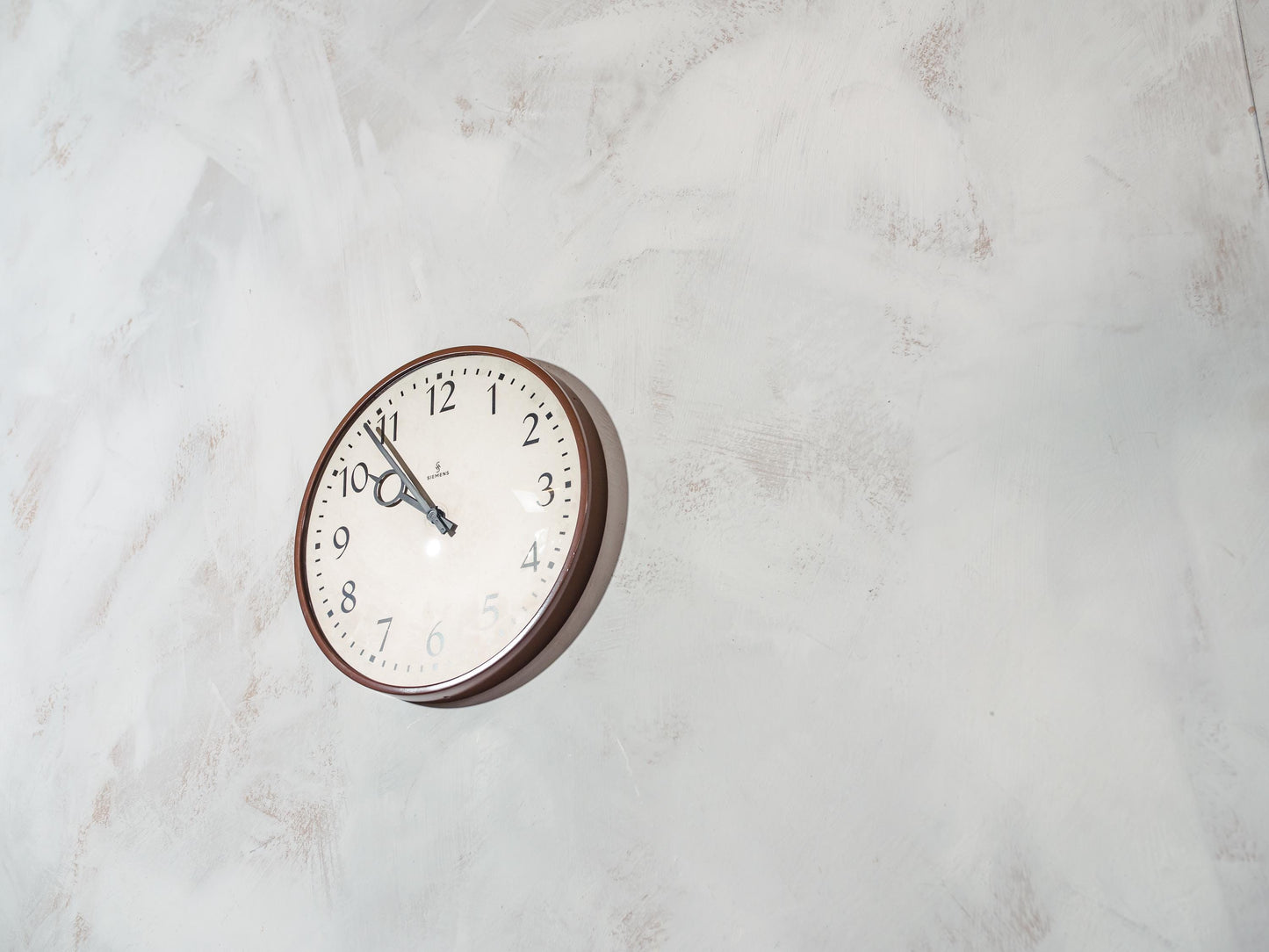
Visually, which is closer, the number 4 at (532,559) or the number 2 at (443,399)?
the number 4 at (532,559)

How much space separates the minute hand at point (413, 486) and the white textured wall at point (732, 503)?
14 cm

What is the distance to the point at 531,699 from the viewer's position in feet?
3.18

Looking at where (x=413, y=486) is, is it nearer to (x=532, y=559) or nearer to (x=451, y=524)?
(x=451, y=524)

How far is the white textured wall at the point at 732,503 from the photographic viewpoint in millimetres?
769

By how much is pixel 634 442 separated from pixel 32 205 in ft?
4.16

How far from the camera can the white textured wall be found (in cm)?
77

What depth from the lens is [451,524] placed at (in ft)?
3.27

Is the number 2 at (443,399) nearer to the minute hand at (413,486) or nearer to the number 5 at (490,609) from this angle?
the minute hand at (413,486)

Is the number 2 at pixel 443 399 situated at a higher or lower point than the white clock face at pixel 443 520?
higher

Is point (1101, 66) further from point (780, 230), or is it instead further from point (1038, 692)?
point (1038, 692)

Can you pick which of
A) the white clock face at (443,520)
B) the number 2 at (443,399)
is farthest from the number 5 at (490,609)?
the number 2 at (443,399)

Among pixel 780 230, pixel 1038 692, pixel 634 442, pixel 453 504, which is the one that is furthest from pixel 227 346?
pixel 1038 692

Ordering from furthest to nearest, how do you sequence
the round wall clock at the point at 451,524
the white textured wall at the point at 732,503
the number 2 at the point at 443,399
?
the number 2 at the point at 443,399, the round wall clock at the point at 451,524, the white textured wall at the point at 732,503

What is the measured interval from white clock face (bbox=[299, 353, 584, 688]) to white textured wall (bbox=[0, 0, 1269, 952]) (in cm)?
7
